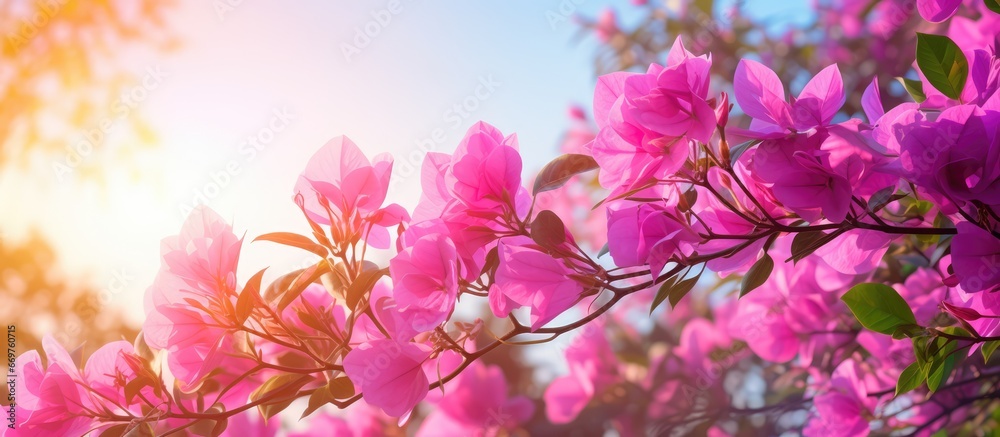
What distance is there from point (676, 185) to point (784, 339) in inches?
26.5

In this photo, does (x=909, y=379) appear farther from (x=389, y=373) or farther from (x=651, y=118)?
(x=389, y=373)

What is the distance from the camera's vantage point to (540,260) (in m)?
0.54

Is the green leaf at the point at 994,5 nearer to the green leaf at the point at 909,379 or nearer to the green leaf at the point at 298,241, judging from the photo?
the green leaf at the point at 909,379

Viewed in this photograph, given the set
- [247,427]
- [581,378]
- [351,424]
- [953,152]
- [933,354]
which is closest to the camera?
[953,152]

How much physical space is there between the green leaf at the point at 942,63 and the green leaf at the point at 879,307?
0.59ft

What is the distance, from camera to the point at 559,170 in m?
0.56

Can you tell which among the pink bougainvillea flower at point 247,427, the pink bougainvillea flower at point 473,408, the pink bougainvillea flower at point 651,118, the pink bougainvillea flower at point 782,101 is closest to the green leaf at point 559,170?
the pink bougainvillea flower at point 651,118

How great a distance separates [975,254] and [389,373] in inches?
18.3

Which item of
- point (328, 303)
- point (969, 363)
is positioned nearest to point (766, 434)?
point (969, 363)

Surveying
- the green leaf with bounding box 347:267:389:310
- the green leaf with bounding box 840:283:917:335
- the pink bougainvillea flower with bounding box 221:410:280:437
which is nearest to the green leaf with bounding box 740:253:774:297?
the green leaf with bounding box 840:283:917:335

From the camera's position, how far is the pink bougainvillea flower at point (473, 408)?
61.9 inches

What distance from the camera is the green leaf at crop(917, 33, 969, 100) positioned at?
0.59 metres

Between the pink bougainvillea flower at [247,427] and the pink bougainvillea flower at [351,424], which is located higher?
the pink bougainvillea flower at [247,427]

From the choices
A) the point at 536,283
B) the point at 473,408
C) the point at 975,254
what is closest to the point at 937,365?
Answer: the point at 975,254
